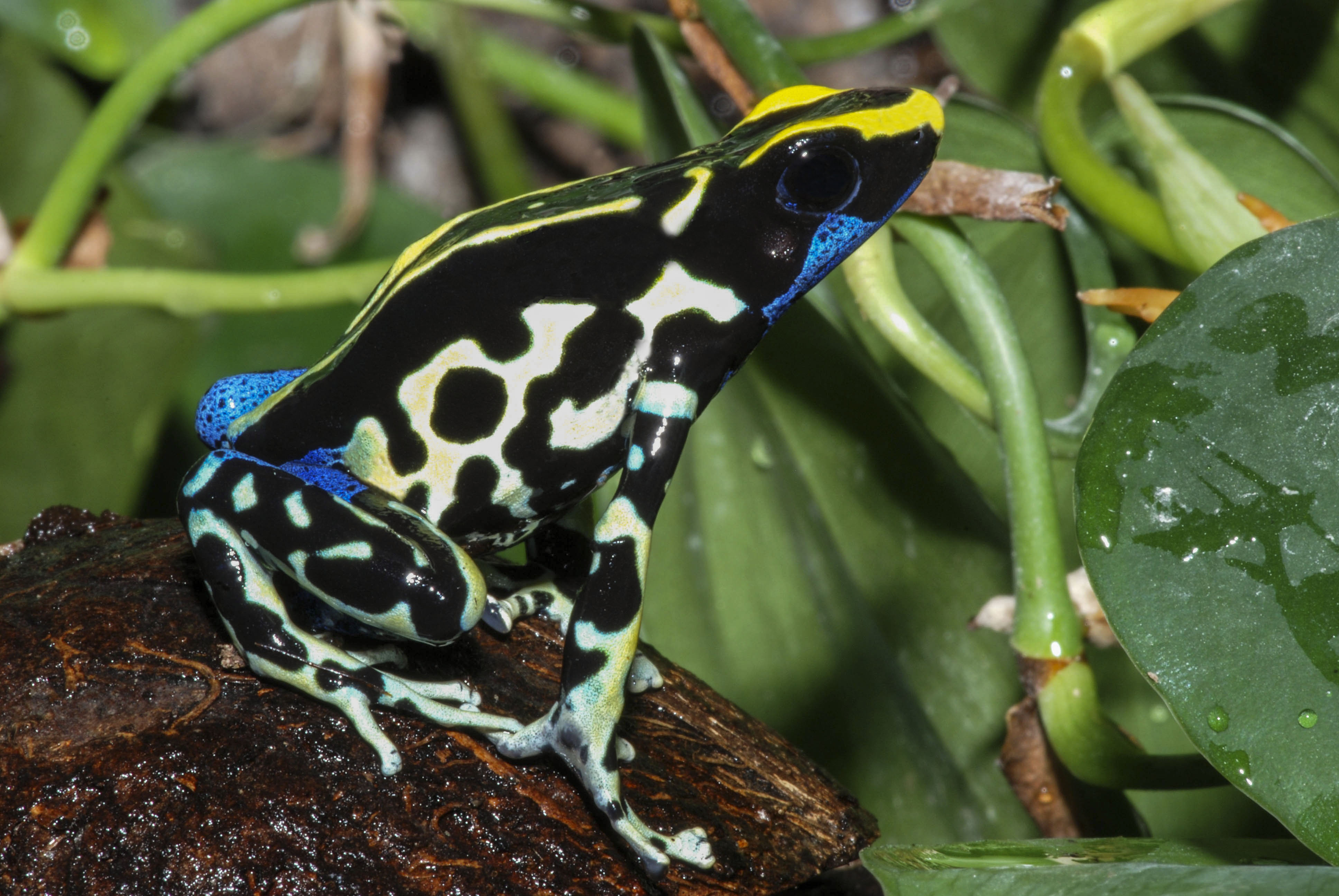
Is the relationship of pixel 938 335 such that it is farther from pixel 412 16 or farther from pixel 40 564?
pixel 412 16

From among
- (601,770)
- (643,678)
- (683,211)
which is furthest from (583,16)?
(601,770)

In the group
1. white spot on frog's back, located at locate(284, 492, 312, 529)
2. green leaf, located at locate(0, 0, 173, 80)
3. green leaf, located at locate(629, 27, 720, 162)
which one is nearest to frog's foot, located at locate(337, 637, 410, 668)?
white spot on frog's back, located at locate(284, 492, 312, 529)

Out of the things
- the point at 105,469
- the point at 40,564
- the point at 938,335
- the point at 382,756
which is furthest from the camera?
the point at 105,469

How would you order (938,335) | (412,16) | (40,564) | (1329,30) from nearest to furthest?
(40,564) → (938,335) → (1329,30) → (412,16)

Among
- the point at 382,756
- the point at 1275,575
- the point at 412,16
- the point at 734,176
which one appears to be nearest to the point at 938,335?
the point at 734,176

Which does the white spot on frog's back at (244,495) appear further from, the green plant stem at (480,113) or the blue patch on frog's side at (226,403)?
the green plant stem at (480,113)

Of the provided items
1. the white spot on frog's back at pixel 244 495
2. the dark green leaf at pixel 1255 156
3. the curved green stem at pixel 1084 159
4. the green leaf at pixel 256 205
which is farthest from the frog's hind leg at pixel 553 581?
the green leaf at pixel 256 205
